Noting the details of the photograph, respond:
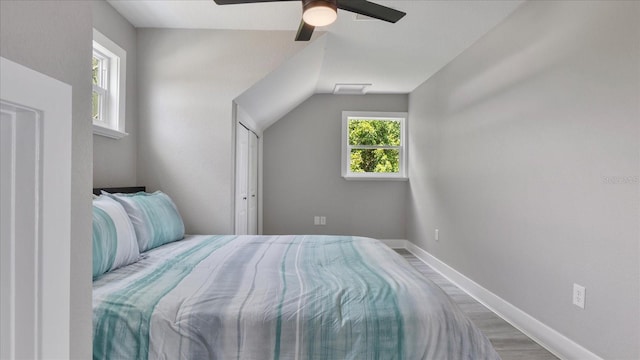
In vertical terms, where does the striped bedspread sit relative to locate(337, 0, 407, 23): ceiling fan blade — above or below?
below

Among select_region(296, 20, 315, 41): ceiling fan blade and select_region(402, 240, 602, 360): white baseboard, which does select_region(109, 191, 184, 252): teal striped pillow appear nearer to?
select_region(296, 20, 315, 41): ceiling fan blade

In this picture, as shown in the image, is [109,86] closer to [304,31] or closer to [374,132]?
[304,31]

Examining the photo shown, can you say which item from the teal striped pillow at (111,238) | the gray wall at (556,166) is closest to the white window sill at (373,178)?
the gray wall at (556,166)

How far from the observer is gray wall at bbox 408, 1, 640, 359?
1.70 m

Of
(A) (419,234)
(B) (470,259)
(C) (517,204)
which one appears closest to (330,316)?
(C) (517,204)

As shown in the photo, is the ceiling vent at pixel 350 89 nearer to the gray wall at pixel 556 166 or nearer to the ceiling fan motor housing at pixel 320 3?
the gray wall at pixel 556 166

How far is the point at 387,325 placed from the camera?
125 centimetres

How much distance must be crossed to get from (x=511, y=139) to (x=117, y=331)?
264 centimetres

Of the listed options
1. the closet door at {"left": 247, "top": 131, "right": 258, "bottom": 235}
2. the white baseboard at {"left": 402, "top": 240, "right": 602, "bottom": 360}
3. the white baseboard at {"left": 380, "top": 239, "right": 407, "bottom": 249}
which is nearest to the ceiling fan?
the white baseboard at {"left": 402, "top": 240, "right": 602, "bottom": 360}

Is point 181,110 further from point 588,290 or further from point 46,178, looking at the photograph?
point 588,290

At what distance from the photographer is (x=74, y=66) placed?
2.05 ft

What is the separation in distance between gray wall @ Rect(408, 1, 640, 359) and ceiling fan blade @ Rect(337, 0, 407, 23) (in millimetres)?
1044

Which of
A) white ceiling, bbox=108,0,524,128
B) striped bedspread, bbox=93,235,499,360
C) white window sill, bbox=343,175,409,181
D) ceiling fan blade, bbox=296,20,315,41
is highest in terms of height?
white ceiling, bbox=108,0,524,128

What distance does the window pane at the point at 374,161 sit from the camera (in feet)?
16.8
